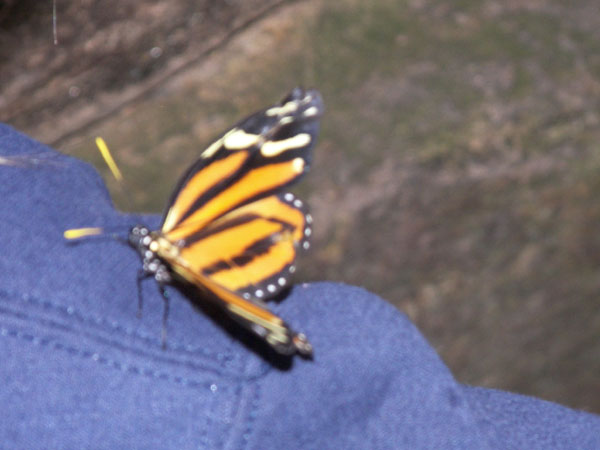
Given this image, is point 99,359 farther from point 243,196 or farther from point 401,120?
point 401,120

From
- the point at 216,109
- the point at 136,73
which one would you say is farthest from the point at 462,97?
the point at 136,73

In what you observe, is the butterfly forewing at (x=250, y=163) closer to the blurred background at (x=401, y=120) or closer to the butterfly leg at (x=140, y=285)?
the butterfly leg at (x=140, y=285)

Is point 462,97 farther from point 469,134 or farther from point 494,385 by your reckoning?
point 494,385

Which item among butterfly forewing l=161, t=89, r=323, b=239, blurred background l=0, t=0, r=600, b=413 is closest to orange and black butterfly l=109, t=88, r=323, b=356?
butterfly forewing l=161, t=89, r=323, b=239

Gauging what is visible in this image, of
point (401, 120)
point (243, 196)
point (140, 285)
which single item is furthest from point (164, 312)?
point (401, 120)

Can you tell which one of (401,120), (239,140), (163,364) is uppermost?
(239,140)

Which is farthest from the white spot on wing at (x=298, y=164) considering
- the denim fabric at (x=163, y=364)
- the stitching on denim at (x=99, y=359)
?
the stitching on denim at (x=99, y=359)
